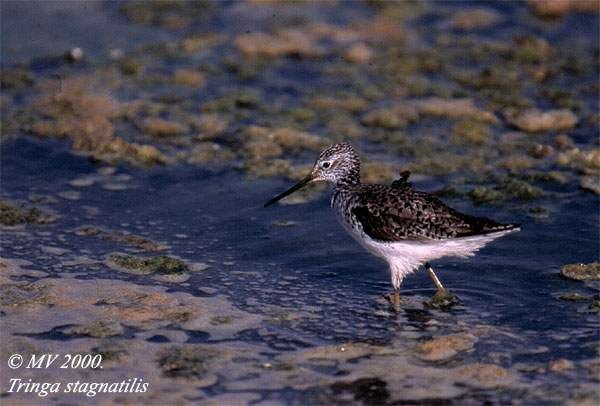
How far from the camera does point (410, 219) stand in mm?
8289

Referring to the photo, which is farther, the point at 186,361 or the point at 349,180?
the point at 349,180

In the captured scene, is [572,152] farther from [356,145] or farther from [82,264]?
[82,264]

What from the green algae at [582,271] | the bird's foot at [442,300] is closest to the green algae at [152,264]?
the bird's foot at [442,300]

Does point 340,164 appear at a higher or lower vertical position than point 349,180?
higher

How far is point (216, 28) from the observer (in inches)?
603

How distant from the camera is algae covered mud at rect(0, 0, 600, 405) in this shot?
7246 millimetres

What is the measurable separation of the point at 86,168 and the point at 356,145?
113 inches

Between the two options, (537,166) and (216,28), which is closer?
(537,166)

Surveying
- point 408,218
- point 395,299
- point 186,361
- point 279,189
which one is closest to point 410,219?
point 408,218

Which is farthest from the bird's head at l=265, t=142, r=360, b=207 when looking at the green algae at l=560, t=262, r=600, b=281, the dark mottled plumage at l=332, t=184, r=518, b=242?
the green algae at l=560, t=262, r=600, b=281

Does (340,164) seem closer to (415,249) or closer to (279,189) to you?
(415,249)

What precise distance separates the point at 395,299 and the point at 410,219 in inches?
25.2

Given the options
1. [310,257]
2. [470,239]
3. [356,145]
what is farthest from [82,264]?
[356,145]

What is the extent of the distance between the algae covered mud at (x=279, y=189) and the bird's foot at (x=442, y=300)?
0.21 ft
